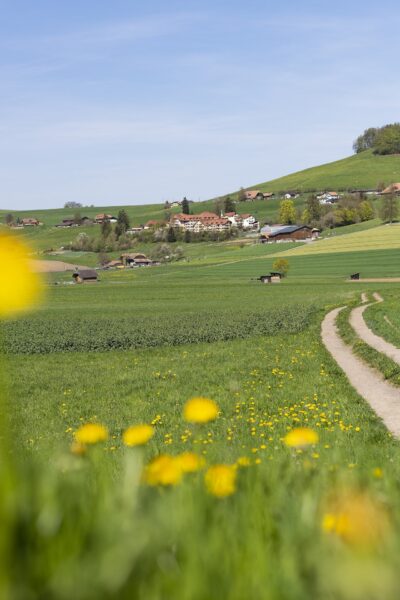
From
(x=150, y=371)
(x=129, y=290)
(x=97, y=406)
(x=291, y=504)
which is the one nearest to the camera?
(x=291, y=504)

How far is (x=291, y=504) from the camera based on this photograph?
2523 millimetres

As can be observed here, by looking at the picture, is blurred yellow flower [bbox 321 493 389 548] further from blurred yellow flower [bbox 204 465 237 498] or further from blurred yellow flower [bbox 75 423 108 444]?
blurred yellow flower [bbox 75 423 108 444]

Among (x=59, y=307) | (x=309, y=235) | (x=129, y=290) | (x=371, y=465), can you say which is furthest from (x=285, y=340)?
(x=309, y=235)

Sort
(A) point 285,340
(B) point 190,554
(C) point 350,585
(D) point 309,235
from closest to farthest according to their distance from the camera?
1. (C) point 350,585
2. (B) point 190,554
3. (A) point 285,340
4. (D) point 309,235

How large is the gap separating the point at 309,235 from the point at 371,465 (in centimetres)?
16295

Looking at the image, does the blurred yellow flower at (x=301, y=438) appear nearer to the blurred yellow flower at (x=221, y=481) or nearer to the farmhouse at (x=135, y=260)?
the blurred yellow flower at (x=221, y=481)

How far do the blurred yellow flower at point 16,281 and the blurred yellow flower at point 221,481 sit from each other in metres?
1.02

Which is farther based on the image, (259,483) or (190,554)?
(259,483)

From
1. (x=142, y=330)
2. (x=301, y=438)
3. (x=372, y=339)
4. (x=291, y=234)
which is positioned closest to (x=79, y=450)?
(x=301, y=438)

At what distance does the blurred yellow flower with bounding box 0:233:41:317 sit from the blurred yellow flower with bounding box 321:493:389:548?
113 cm

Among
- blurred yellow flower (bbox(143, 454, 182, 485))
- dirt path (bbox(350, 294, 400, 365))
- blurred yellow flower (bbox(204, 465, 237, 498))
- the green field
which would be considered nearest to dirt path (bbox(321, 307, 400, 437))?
dirt path (bbox(350, 294, 400, 365))

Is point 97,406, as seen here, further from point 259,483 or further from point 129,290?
point 129,290

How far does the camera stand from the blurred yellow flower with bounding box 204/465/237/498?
253 cm

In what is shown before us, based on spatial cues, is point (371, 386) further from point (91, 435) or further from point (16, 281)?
point (16, 281)
